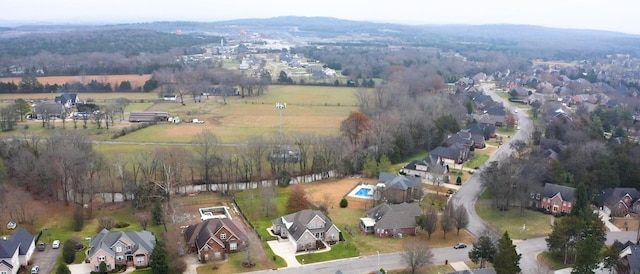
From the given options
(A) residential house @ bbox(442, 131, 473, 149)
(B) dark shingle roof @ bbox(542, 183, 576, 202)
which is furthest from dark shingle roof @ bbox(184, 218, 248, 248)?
(A) residential house @ bbox(442, 131, 473, 149)

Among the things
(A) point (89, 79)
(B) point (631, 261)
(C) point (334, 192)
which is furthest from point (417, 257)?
(A) point (89, 79)

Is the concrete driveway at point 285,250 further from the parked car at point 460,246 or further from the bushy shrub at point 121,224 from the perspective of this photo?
the bushy shrub at point 121,224

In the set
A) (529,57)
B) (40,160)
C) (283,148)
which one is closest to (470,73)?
(529,57)

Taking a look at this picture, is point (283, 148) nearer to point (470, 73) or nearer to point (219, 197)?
point (219, 197)

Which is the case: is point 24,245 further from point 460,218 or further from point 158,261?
point 460,218

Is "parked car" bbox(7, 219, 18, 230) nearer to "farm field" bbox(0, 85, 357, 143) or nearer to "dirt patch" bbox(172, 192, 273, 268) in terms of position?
A: "dirt patch" bbox(172, 192, 273, 268)

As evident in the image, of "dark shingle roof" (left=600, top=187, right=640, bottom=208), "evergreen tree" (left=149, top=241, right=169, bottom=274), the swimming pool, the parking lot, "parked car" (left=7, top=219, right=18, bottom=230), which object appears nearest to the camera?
"evergreen tree" (left=149, top=241, right=169, bottom=274)
